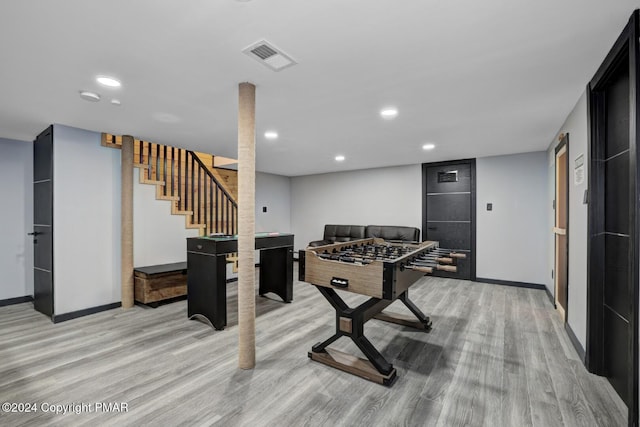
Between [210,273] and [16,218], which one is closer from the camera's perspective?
[210,273]

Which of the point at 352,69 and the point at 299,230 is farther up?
the point at 352,69

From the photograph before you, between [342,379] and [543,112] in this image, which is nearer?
[342,379]

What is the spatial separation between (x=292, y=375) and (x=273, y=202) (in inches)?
229

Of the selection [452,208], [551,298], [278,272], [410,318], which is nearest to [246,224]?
[278,272]

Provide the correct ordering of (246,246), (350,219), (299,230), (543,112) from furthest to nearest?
(299,230) → (350,219) → (543,112) → (246,246)

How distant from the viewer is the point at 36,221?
4066 mm

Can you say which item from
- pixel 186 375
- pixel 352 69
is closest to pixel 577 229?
pixel 352 69

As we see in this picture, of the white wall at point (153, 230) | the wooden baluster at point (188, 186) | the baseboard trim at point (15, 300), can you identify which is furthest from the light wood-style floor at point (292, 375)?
the wooden baluster at point (188, 186)

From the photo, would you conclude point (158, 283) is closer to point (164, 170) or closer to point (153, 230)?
point (153, 230)

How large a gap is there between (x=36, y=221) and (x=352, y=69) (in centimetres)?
469

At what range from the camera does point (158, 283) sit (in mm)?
4113

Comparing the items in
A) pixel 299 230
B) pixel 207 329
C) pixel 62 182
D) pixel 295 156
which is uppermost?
pixel 295 156

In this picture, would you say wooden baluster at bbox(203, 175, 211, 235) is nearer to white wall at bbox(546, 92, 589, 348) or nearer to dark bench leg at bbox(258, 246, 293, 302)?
dark bench leg at bbox(258, 246, 293, 302)

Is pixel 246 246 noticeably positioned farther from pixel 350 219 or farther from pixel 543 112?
pixel 350 219
